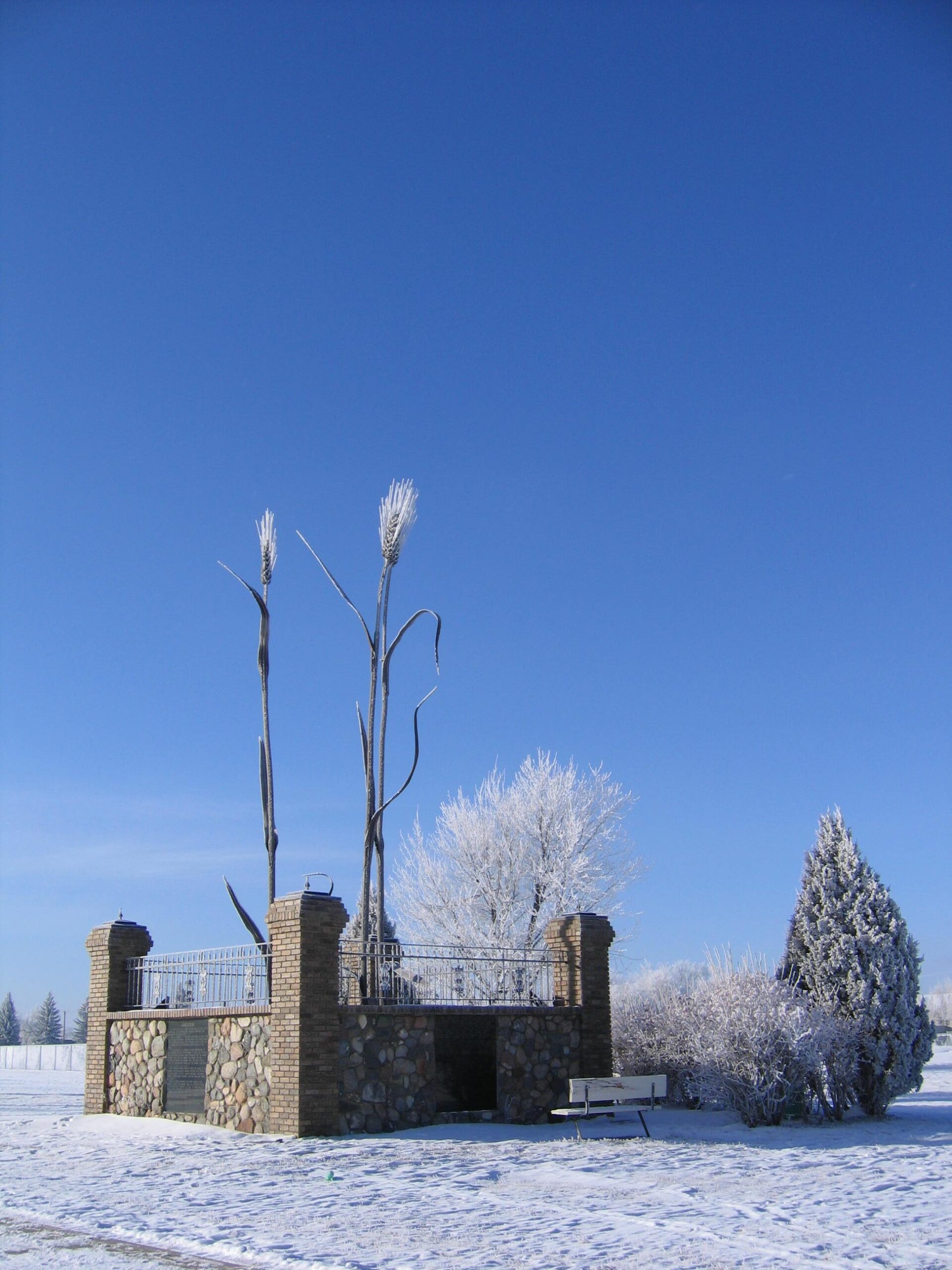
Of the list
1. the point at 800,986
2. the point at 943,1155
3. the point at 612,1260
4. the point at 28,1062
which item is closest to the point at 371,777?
the point at 800,986

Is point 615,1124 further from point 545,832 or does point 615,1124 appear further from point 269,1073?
point 545,832

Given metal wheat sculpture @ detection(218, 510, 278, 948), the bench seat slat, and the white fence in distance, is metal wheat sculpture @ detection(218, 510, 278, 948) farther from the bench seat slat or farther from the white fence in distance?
the white fence in distance

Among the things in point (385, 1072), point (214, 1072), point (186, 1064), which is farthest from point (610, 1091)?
point (186, 1064)

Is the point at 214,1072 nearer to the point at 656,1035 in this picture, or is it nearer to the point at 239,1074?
the point at 239,1074

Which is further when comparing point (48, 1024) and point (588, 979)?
point (48, 1024)

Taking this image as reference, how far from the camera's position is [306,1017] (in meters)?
13.8

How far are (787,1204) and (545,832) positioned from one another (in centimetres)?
1943

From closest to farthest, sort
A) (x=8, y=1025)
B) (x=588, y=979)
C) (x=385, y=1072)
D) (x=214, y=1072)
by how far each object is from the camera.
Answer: (x=385, y=1072), (x=214, y=1072), (x=588, y=979), (x=8, y=1025)

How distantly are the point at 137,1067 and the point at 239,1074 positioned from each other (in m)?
2.89

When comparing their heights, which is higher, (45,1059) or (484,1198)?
(484,1198)

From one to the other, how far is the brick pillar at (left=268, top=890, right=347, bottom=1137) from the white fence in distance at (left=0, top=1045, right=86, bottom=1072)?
33884 millimetres

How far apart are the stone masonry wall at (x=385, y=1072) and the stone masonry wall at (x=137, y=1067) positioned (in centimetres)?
345

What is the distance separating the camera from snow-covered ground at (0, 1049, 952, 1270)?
7617mm

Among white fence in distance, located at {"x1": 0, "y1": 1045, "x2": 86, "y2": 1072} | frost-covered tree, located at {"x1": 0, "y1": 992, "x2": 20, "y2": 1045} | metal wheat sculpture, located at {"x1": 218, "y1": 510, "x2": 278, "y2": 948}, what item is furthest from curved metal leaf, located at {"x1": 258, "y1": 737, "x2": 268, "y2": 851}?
frost-covered tree, located at {"x1": 0, "y1": 992, "x2": 20, "y2": 1045}
